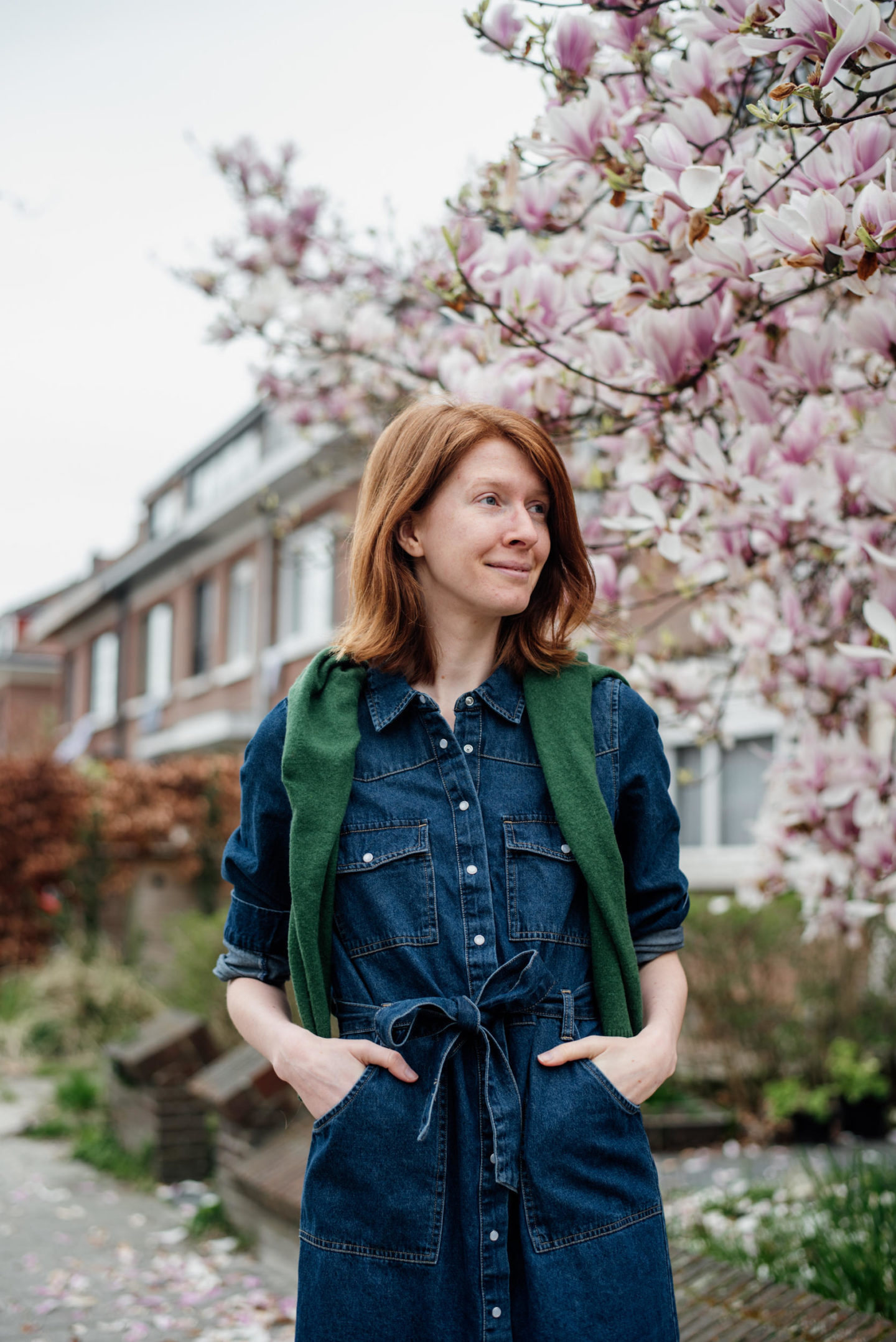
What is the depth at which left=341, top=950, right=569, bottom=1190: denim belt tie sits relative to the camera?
5.85 feet

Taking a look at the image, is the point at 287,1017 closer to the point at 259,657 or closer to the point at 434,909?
the point at 434,909

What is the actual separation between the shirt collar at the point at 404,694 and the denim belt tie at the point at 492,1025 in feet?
1.41

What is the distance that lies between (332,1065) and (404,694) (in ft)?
2.00

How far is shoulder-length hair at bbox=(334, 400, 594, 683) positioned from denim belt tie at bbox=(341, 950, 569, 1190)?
1.79 feet

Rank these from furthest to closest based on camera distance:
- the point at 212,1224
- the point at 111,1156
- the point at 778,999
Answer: the point at 778,999 → the point at 111,1156 → the point at 212,1224

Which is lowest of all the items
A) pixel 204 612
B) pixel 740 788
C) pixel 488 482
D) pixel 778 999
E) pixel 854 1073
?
pixel 854 1073

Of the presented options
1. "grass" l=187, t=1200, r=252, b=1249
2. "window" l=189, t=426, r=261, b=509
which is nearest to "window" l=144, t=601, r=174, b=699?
"window" l=189, t=426, r=261, b=509

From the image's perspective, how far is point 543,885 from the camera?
6.37 ft

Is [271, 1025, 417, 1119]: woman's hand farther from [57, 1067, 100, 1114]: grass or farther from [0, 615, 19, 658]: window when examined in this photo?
[0, 615, 19, 658]: window

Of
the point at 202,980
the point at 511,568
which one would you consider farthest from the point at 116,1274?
the point at 511,568

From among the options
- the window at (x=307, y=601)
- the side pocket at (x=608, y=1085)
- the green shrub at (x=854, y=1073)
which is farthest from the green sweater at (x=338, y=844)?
the window at (x=307, y=601)

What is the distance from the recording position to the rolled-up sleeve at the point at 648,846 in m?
2.03

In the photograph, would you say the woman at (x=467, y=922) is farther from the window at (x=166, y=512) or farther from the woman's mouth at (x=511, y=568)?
the window at (x=166, y=512)

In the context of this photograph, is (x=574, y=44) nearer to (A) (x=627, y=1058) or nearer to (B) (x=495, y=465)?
(B) (x=495, y=465)
